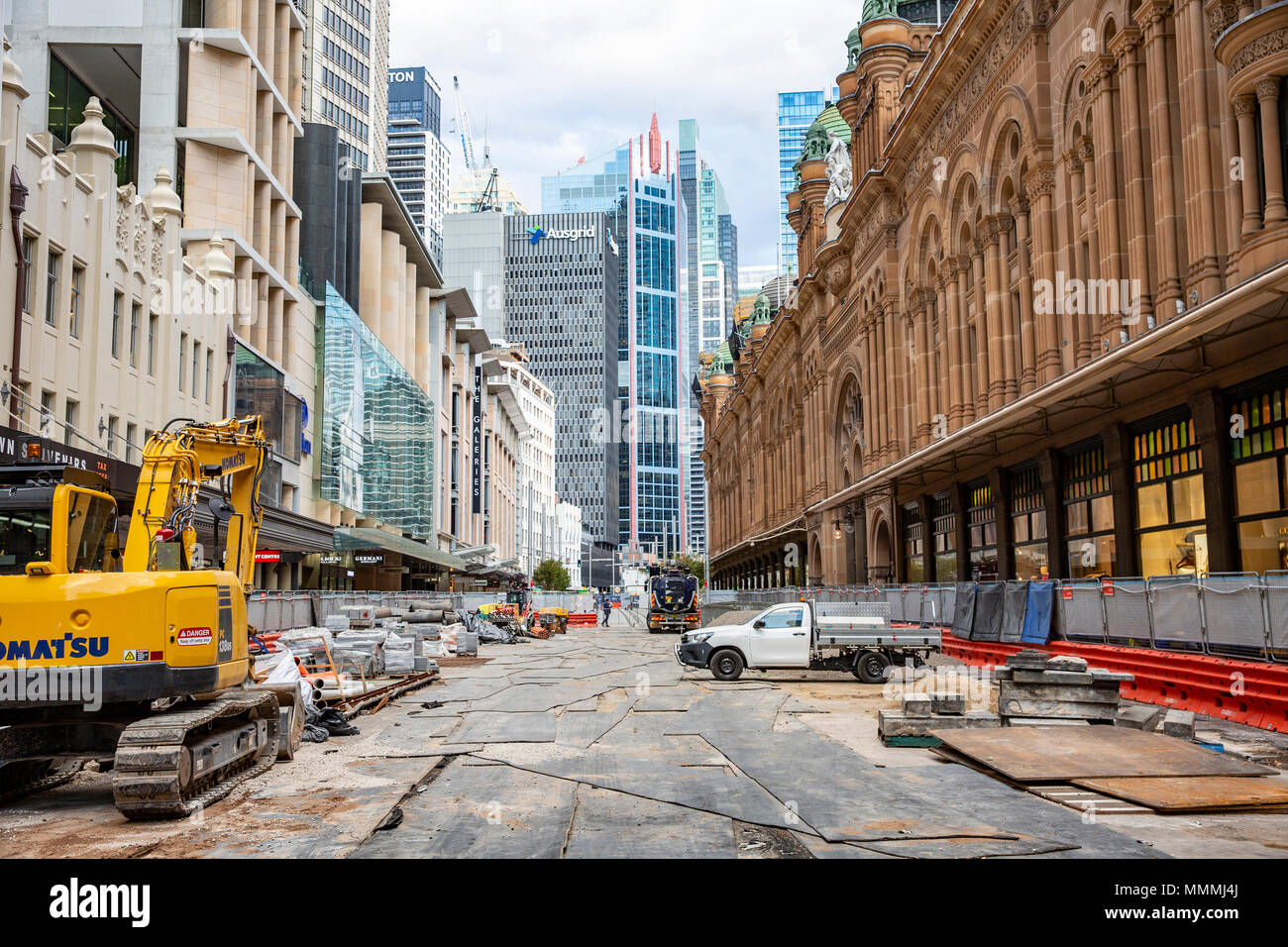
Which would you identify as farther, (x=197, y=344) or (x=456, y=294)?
(x=456, y=294)

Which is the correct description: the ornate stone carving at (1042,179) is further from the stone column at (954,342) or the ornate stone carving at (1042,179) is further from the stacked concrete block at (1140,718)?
the stacked concrete block at (1140,718)

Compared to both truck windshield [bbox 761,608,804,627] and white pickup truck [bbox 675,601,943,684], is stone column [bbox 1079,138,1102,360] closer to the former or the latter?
white pickup truck [bbox 675,601,943,684]

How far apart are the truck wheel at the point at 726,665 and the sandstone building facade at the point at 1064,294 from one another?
872 centimetres

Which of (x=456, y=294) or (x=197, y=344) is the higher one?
(x=456, y=294)

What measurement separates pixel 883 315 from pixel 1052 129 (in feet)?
58.1

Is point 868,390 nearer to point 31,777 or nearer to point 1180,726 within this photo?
point 1180,726

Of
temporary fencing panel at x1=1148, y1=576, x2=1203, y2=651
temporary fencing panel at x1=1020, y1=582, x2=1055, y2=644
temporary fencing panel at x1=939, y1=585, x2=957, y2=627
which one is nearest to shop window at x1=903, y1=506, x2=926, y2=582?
temporary fencing panel at x1=939, y1=585, x2=957, y2=627

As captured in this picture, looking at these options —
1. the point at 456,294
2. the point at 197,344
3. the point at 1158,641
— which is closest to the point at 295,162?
the point at 197,344

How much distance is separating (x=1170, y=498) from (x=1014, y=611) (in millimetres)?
4481

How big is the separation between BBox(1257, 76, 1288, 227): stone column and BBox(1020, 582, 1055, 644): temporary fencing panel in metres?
8.83

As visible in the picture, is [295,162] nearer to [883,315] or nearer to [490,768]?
[883,315]

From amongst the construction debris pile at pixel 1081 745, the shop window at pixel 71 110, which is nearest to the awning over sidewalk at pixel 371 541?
the shop window at pixel 71 110

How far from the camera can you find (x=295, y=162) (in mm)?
62656

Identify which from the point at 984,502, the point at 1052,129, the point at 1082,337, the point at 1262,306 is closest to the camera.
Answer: the point at 1262,306
